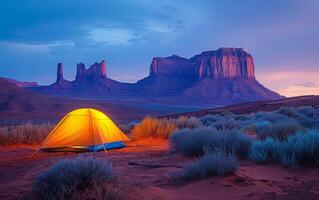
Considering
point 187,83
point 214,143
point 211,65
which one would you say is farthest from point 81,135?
point 187,83

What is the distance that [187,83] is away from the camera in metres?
126

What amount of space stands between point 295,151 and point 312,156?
1.02 feet

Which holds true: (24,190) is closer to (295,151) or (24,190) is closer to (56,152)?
(295,151)

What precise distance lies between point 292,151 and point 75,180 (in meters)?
4.24

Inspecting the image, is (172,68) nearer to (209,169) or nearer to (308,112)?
(308,112)

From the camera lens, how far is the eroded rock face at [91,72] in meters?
122

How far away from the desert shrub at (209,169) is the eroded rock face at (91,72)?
11609 centimetres

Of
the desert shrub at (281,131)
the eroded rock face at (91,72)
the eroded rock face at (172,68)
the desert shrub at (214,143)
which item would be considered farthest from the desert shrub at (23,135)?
the eroded rock face at (172,68)

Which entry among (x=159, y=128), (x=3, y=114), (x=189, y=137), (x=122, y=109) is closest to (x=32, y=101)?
(x=3, y=114)

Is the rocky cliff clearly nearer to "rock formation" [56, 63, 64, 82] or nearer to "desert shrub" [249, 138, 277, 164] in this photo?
"rock formation" [56, 63, 64, 82]

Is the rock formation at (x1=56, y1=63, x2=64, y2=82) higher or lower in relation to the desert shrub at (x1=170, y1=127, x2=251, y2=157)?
higher

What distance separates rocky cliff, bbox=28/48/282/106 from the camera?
112 m

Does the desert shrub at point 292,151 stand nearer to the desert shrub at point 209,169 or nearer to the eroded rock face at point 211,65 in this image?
the desert shrub at point 209,169

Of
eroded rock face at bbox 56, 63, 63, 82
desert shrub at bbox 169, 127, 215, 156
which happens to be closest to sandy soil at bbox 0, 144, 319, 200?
desert shrub at bbox 169, 127, 215, 156
